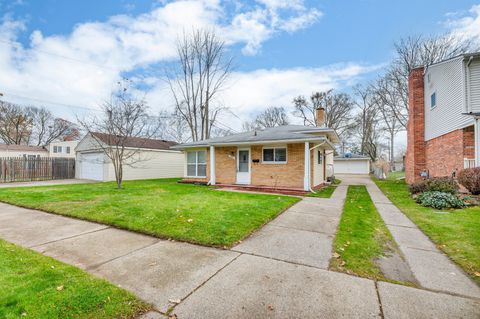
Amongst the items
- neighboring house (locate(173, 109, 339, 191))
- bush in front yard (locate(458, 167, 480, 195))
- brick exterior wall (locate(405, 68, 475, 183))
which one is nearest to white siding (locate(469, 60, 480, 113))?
brick exterior wall (locate(405, 68, 475, 183))

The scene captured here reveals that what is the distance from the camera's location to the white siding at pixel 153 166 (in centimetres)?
1702

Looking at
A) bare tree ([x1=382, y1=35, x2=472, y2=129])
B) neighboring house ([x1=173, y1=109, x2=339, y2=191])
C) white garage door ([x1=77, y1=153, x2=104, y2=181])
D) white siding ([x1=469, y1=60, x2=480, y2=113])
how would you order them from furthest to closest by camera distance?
bare tree ([x1=382, y1=35, x2=472, y2=129]) → white garage door ([x1=77, y1=153, x2=104, y2=181]) → neighboring house ([x1=173, y1=109, x2=339, y2=191]) → white siding ([x1=469, y1=60, x2=480, y2=113])

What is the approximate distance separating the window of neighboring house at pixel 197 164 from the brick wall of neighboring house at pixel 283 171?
12.3 ft

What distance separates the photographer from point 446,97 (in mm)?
10539

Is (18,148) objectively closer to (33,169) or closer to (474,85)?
(33,169)

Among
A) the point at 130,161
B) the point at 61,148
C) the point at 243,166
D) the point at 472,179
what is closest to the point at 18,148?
the point at 61,148

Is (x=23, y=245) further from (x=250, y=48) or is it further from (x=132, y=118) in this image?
(x=250, y=48)

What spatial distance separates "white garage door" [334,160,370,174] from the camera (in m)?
28.8

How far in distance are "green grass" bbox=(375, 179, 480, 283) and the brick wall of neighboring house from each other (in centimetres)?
444

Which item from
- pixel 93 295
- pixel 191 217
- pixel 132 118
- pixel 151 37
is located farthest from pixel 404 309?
pixel 151 37

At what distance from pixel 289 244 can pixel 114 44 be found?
540 inches

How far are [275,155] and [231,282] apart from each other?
911cm

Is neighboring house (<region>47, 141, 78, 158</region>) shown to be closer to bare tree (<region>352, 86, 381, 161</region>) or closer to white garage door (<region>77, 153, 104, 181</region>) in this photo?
white garage door (<region>77, 153, 104, 181</region>)

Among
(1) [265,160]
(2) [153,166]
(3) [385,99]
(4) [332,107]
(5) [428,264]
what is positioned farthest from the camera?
(4) [332,107]
